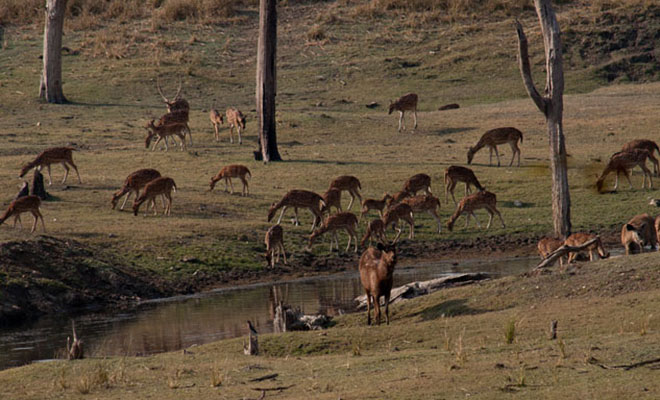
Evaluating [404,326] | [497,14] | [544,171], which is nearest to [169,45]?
[497,14]

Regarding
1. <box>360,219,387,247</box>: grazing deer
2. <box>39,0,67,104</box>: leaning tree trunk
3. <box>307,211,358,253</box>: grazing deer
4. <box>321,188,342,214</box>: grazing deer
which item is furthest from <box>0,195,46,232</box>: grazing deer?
<box>39,0,67,104</box>: leaning tree trunk

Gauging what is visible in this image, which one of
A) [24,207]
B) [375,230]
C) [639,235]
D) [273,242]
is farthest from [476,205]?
[24,207]

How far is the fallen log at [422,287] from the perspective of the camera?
17688mm

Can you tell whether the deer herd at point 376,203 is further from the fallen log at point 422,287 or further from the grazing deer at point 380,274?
the grazing deer at point 380,274

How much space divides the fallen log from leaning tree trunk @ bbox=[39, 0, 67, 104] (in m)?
26.4

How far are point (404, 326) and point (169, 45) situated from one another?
37953 mm

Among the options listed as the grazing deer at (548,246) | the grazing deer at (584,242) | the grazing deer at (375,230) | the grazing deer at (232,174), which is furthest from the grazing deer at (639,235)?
the grazing deer at (232,174)

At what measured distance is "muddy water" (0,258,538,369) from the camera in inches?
634

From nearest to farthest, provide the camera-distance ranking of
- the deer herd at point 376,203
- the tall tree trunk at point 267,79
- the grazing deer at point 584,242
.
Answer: the grazing deer at point 584,242, the deer herd at point 376,203, the tall tree trunk at point 267,79

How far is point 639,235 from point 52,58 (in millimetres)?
28438

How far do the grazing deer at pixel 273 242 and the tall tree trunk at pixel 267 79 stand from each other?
31.4 ft

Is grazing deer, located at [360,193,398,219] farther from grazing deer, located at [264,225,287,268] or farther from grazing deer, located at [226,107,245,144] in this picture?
grazing deer, located at [226,107,245,144]

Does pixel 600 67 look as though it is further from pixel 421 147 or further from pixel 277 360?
pixel 277 360

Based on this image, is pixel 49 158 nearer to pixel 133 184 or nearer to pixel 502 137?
pixel 133 184
